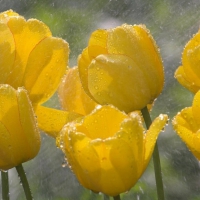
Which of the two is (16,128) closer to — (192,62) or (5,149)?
(5,149)

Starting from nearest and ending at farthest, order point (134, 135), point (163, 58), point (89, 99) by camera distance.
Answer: point (134, 135) → point (89, 99) → point (163, 58)

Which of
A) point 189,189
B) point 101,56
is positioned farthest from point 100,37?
point 189,189

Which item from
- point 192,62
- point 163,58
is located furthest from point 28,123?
point 163,58

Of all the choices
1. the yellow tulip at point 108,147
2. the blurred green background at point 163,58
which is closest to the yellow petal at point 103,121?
the yellow tulip at point 108,147

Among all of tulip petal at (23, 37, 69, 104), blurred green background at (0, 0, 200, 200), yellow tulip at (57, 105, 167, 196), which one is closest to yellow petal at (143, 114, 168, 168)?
yellow tulip at (57, 105, 167, 196)

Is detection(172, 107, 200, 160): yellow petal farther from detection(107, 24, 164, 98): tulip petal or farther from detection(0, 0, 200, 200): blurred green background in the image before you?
Result: detection(0, 0, 200, 200): blurred green background

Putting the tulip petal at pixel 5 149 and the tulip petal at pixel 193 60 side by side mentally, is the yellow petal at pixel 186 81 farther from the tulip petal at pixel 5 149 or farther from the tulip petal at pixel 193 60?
the tulip petal at pixel 5 149
